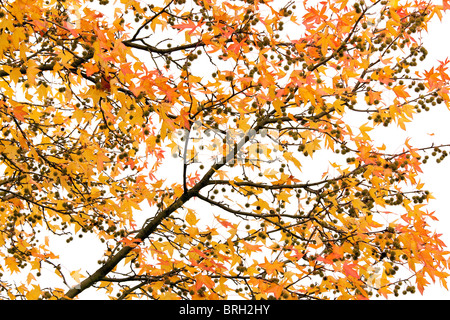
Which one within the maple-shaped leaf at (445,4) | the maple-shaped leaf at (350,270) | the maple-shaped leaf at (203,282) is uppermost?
the maple-shaped leaf at (445,4)

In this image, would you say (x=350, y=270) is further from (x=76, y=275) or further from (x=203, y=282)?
(x=76, y=275)

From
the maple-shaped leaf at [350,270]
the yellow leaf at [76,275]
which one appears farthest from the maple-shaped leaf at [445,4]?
the yellow leaf at [76,275]

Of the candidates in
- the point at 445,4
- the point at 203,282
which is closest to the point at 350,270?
the point at 203,282

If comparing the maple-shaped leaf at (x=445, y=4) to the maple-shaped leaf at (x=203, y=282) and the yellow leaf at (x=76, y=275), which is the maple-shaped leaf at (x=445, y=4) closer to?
the maple-shaped leaf at (x=203, y=282)

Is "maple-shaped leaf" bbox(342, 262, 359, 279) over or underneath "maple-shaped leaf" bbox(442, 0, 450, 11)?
underneath

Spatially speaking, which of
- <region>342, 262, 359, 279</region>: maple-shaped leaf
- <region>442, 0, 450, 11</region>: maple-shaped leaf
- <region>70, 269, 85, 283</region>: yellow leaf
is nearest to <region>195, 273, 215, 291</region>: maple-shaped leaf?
<region>342, 262, 359, 279</region>: maple-shaped leaf

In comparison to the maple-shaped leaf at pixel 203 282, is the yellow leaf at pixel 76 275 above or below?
A: above

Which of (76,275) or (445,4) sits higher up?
(445,4)

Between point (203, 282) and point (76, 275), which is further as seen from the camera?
point (76, 275)

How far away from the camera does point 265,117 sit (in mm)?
4871

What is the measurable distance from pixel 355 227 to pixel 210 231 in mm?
1468

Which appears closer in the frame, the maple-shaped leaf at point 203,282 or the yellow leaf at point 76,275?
the maple-shaped leaf at point 203,282

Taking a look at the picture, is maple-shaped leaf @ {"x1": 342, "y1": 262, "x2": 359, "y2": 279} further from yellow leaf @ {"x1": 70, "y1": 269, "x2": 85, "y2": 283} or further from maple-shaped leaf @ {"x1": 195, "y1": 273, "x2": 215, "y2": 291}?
yellow leaf @ {"x1": 70, "y1": 269, "x2": 85, "y2": 283}

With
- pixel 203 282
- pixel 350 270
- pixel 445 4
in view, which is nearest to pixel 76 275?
pixel 203 282
